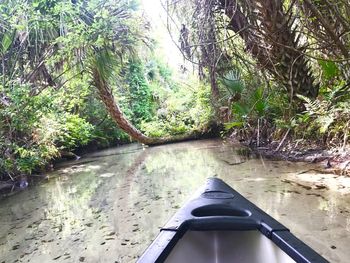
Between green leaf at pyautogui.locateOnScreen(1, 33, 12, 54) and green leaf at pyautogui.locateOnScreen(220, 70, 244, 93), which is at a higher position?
green leaf at pyautogui.locateOnScreen(1, 33, 12, 54)

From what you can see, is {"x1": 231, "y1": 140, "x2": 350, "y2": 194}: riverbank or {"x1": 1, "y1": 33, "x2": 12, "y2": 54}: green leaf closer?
{"x1": 231, "y1": 140, "x2": 350, "y2": 194}: riverbank

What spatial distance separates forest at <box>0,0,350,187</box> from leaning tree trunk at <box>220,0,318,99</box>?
0.02 meters

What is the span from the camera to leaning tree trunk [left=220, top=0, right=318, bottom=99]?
3840 mm

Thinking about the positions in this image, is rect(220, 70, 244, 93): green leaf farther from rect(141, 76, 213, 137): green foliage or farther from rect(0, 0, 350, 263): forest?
rect(141, 76, 213, 137): green foliage

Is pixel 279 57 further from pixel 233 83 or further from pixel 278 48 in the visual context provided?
pixel 233 83

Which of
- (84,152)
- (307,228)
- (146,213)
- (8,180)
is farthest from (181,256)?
(84,152)

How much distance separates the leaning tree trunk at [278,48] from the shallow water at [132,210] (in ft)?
4.26

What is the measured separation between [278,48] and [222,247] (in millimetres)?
3694

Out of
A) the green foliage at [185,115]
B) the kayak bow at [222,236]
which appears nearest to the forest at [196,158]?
the kayak bow at [222,236]

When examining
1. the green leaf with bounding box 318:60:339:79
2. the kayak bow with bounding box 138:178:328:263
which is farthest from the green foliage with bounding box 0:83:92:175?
the green leaf with bounding box 318:60:339:79

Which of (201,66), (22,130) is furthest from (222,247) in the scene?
(22,130)

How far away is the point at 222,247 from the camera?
140 cm

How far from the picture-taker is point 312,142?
488cm

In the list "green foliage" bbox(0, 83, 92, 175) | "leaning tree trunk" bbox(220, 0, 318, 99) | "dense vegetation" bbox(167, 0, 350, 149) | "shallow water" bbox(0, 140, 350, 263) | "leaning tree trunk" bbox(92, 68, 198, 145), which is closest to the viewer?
"shallow water" bbox(0, 140, 350, 263)
